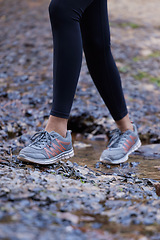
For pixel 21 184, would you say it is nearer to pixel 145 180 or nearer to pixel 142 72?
pixel 145 180

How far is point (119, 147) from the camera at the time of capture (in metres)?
2.89

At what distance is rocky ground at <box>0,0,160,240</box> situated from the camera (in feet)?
5.05

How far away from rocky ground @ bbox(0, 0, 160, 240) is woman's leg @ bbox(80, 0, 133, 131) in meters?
0.65

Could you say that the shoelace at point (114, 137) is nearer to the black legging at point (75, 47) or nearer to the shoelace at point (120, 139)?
the shoelace at point (120, 139)

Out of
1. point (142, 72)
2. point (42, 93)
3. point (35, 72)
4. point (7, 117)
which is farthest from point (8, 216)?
point (142, 72)

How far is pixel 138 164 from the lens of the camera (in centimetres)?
304

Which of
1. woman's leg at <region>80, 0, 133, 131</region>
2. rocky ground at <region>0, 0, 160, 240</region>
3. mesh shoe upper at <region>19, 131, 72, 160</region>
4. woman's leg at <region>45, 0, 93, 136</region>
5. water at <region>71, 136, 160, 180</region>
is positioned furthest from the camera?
water at <region>71, 136, 160, 180</region>

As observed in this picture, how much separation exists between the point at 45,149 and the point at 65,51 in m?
0.82

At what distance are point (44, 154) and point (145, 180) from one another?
890 mm

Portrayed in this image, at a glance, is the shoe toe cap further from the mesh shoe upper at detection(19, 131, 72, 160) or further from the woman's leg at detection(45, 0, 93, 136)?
the woman's leg at detection(45, 0, 93, 136)

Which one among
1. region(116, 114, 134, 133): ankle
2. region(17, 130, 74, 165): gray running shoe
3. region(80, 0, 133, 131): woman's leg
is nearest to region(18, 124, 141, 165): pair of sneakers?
region(17, 130, 74, 165): gray running shoe

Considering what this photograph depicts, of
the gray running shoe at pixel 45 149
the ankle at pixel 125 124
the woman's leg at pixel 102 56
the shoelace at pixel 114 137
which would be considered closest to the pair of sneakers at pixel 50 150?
the gray running shoe at pixel 45 149

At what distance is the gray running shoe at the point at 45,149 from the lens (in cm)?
237

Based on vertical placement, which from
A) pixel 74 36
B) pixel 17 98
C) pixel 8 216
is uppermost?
pixel 74 36
